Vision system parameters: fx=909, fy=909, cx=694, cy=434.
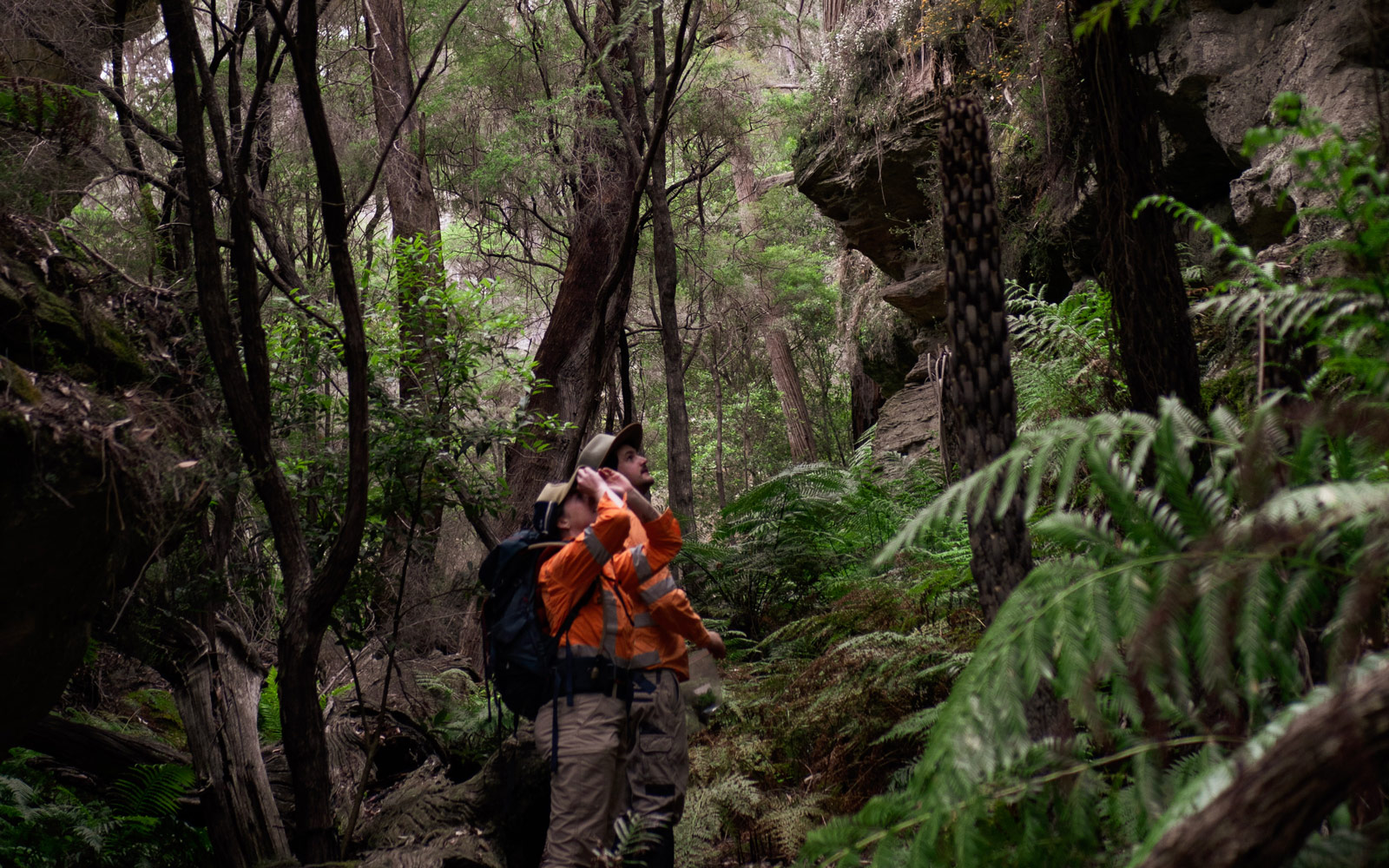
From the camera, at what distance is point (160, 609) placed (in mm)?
4848

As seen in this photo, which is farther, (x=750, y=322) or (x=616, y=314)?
(x=750, y=322)

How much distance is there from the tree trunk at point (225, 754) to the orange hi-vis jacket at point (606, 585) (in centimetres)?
213

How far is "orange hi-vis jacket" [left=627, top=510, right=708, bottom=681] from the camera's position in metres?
4.43

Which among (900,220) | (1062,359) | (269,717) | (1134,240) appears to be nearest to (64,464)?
(269,717)

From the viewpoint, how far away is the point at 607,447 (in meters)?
5.14

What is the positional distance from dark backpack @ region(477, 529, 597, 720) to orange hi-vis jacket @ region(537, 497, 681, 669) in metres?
0.06

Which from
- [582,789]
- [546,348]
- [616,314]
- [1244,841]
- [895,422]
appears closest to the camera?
[1244,841]

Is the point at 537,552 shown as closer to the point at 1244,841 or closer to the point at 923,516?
the point at 923,516

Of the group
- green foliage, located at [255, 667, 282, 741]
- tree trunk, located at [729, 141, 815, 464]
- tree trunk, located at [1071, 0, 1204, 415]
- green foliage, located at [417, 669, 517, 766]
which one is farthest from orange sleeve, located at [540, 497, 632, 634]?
tree trunk, located at [729, 141, 815, 464]

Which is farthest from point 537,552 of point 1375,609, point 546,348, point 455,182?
point 455,182

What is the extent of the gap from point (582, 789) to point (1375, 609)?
3.44 meters

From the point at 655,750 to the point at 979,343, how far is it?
8.60ft

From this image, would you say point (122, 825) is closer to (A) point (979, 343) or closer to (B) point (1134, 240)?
(A) point (979, 343)

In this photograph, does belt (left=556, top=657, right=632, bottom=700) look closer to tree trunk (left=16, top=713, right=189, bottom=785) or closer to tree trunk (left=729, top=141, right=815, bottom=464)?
tree trunk (left=16, top=713, right=189, bottom=785)
